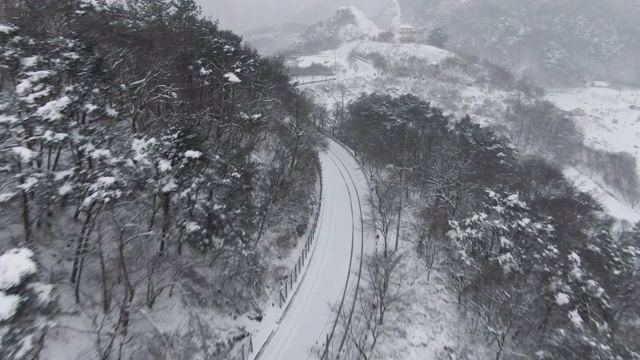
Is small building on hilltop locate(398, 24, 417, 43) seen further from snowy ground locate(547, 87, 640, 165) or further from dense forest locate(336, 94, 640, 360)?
dense forest locate(336, 94, 640, 360)

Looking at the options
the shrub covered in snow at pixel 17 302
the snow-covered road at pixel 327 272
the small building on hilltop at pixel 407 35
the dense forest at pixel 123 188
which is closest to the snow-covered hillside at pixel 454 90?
the small building on hilltop at pixel 407 35

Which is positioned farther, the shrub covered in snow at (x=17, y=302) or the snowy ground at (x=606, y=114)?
the snowy ground at (x=606, y=114)

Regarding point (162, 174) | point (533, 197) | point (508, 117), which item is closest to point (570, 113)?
point (508, 117)

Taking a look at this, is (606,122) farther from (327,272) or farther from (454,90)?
(327,272)

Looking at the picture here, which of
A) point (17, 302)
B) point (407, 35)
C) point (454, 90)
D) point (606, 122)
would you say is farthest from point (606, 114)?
point (17, 302)

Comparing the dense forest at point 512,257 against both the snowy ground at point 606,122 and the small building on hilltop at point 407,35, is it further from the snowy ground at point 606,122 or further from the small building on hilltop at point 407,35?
the small building on hilltop at point 407,35

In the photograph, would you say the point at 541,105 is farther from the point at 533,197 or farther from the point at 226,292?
the point at 226,292
